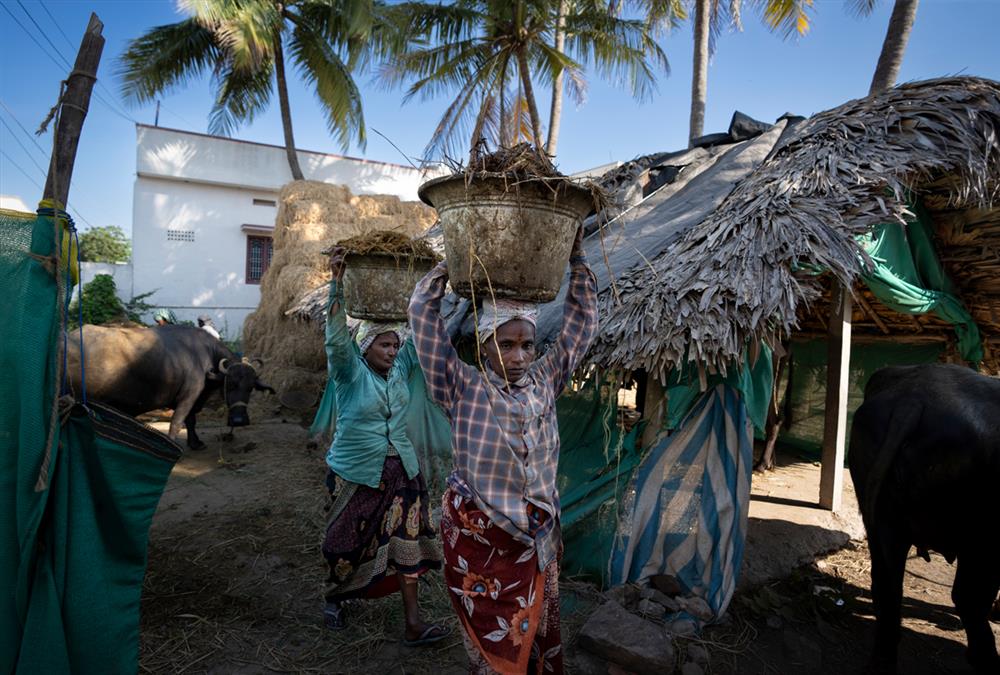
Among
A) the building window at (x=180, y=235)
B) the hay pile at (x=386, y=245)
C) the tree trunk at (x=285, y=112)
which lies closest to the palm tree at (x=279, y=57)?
the tree trunk at (x=285, y=112)

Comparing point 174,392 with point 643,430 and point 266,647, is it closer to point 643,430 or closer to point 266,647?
point 266,647

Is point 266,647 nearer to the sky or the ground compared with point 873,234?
nearer to the ground

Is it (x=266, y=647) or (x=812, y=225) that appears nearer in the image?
(x=266, y=647)

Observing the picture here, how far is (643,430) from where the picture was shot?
13.6 ft

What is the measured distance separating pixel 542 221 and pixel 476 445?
880 millimetres

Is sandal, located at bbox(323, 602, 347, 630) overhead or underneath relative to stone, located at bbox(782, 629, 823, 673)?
overhead

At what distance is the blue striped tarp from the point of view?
12.5ft

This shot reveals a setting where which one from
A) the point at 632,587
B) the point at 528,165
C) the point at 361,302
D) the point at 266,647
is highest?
the point at 528,165

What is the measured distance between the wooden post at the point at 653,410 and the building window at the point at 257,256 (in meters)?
14.2

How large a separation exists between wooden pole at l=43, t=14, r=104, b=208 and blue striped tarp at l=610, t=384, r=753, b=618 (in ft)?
11.8

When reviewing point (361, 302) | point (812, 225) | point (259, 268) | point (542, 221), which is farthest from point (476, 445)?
point (259, 268)

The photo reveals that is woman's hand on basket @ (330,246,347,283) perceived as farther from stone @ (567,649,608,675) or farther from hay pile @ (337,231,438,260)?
stone @ (567,649,608,675)

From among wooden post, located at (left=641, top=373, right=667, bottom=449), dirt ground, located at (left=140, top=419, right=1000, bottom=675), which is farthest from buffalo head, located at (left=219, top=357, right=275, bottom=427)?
wooden post, located at (left=641, top=373, right=667, bottom=449)

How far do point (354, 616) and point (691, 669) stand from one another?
6.88ft
